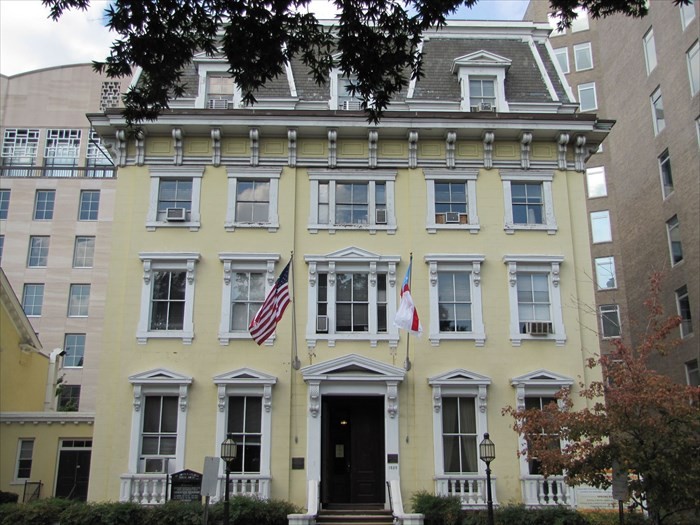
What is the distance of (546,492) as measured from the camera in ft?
65.6

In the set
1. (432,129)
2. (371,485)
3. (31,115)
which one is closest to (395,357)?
(371,485)

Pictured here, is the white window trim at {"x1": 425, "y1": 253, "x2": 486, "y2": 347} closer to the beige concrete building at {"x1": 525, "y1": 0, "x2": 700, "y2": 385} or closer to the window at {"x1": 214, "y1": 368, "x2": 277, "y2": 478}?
the window at {"x1": 214, "y1": 368, "x2": 277, "y2": 478}

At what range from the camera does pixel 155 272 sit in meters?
21.7

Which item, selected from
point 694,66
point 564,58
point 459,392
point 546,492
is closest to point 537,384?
point 459,392

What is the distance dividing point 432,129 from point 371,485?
1048 cm

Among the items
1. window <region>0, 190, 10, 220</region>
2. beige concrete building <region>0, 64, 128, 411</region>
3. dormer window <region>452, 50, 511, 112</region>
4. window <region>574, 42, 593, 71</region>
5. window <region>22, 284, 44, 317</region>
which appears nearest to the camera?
dormer window <region>452, 50, 511, 112</region>

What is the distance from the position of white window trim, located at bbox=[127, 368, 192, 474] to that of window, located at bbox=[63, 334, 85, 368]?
104 ft

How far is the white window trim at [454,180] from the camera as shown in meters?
22.0

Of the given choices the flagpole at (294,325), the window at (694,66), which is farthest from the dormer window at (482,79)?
the window at (694,66)

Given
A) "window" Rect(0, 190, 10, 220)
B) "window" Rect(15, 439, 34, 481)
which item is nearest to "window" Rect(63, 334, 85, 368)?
"window" Rect(0, 190, 10, 220)

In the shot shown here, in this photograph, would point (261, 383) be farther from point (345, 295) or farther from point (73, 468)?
point (73, 468)

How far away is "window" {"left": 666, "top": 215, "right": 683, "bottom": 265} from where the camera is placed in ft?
99.2

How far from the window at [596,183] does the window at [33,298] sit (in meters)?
35.9

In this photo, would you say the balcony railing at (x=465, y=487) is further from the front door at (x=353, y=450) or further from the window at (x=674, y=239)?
the window at (x=674, y=239)
